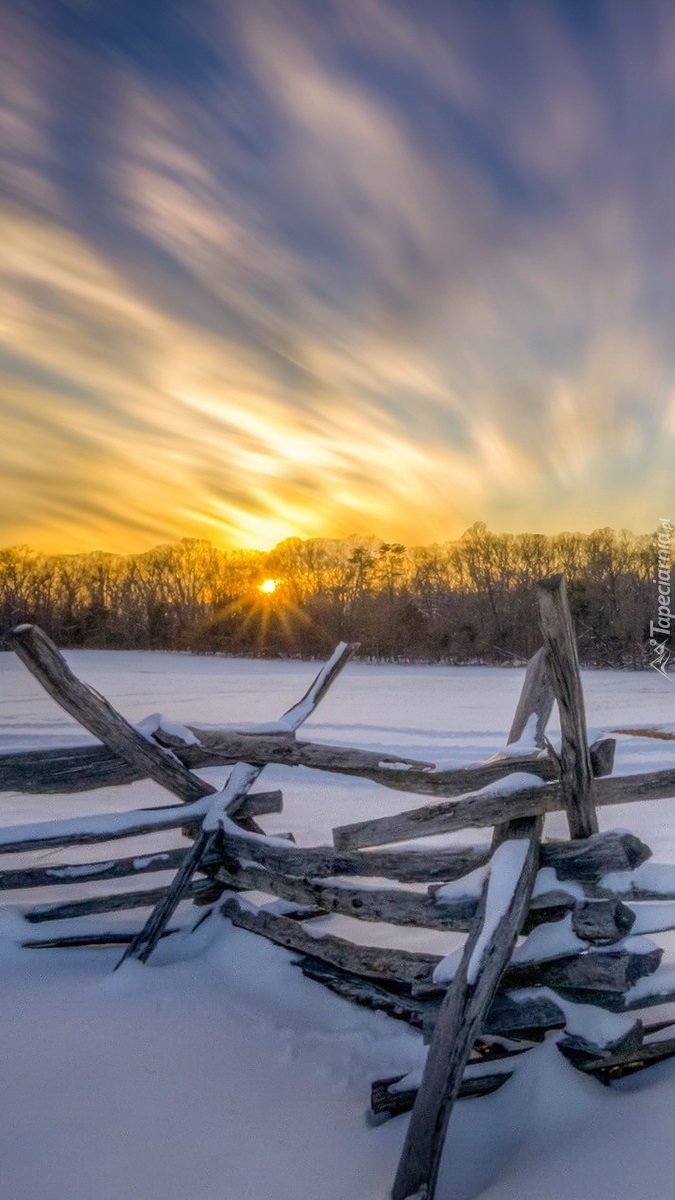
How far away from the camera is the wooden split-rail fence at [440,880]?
2.57 m

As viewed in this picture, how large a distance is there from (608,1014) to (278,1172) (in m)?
1.27

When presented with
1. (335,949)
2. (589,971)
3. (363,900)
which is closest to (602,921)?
(589,971)

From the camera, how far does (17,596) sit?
43.5 meters

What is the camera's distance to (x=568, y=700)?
8.45ft

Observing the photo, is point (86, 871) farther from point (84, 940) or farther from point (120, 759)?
point (120, 759)

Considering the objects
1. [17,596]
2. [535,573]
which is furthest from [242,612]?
[535,573]

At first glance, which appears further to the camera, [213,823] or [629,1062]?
[213,823]

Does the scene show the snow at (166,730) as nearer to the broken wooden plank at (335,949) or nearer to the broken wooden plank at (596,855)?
the broken wooden plank at (335,949)

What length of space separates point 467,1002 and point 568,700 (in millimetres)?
1069

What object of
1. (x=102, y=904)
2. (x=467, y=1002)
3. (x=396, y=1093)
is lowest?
(x=396, y=1093)

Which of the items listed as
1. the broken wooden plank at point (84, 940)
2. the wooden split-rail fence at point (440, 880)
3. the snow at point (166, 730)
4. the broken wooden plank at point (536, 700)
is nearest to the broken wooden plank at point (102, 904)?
the wooden split-rail fence at point (440, 880)

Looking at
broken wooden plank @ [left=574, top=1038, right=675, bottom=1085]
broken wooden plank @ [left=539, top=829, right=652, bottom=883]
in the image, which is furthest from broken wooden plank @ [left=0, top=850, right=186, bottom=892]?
broken wooden plank @ [left=574, top=1038, right=675, bottom=1085]

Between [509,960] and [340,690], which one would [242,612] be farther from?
[509,960]

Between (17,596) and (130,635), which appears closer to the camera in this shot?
(130,635)
